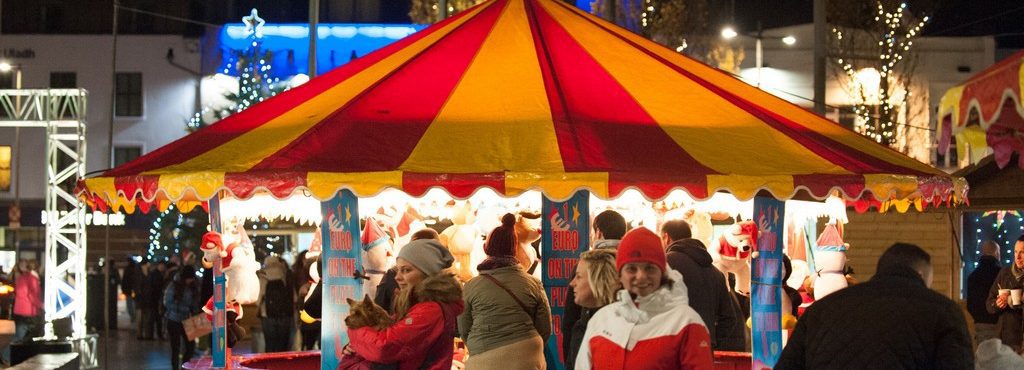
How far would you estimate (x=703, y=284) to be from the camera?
981 centimetres

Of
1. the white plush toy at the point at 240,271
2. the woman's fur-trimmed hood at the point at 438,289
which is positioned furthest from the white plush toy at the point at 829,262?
the woman's fur-trimmed hood at the point at 438,289

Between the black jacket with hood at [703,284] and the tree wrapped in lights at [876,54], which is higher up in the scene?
the tree wrapped in lights at [876,54]

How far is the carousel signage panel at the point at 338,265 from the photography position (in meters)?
11.4

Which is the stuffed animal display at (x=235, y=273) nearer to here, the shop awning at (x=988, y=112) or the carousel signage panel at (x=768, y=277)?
the carousel signage panel at (x=768, y=277)

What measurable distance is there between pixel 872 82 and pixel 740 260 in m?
25.4

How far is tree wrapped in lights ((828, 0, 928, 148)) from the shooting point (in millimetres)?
36625

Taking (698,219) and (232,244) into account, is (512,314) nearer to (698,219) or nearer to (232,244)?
(232,244)

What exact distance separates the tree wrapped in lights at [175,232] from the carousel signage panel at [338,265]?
24.6 m

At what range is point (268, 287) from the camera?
2050 cm

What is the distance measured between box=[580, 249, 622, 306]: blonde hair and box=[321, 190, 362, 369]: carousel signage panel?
3.77 m

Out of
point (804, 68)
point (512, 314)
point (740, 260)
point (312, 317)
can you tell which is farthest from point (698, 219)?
point (804, 68)

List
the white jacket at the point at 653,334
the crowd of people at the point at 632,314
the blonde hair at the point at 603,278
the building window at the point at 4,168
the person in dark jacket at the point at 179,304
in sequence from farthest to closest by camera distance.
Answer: the building window at the point at 4,168 → the person in dark jacket at the point at 179,304 → the blonde hair at the point at 603,278 → the crowd of people at the point at 632,314 → the white jacket at the point at 653,334

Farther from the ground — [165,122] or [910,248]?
[165,122]

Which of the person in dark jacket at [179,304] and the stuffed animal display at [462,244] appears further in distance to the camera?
the person in dark jacket at [179,304]
